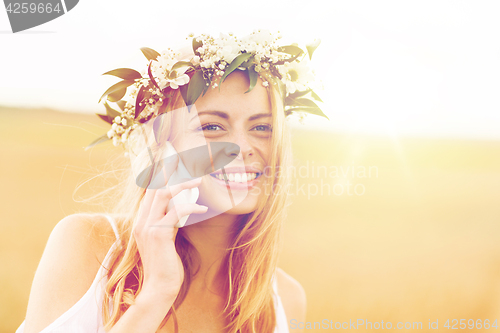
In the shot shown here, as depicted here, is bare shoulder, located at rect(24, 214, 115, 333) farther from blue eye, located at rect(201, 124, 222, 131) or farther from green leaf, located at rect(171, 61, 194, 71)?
green leaf, located at rect(171, 61, 194, 71)

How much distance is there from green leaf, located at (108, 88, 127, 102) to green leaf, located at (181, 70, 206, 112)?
444 mm

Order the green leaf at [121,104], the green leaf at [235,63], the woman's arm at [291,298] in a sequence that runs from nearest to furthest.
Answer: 1. the green leaf at [235,63]
2. the green leaf at [121,104]
3. the woman's arm at [291,298]

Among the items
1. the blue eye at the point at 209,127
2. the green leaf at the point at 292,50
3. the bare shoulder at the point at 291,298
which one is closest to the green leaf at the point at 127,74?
the blue eye at the point at 209,127

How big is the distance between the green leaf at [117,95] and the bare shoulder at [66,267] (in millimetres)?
697

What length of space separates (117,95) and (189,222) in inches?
33.9

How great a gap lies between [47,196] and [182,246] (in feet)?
14.2

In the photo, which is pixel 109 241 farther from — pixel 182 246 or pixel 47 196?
pixel 47 196

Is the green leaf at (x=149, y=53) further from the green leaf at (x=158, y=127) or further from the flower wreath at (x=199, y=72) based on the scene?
the green leaf at (x=158, y=127)

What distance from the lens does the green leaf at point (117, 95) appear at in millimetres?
1826

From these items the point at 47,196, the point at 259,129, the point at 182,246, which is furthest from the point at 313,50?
the point at 47,196

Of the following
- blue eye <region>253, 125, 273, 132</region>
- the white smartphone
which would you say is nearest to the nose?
blue eye <region>253, 125, 273, 132</region>

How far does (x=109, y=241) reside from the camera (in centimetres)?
177

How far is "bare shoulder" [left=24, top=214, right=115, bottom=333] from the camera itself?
146 cm

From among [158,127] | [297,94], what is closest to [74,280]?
[158,127]
